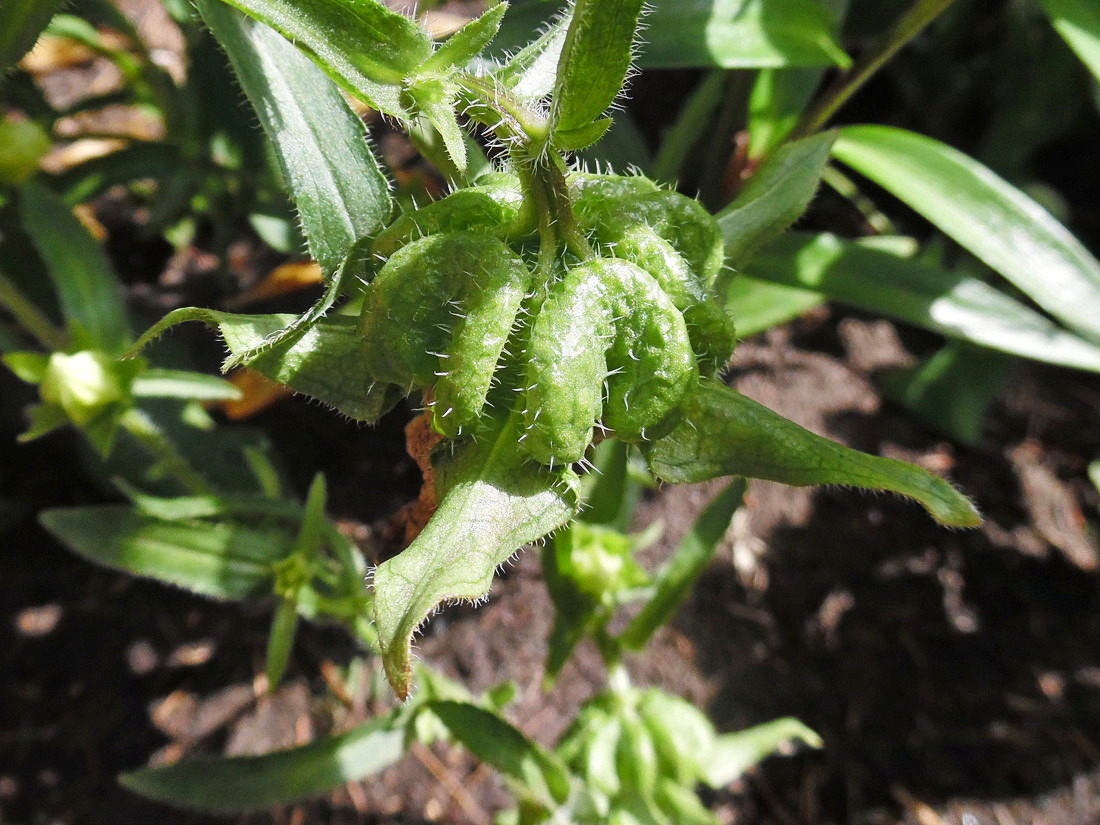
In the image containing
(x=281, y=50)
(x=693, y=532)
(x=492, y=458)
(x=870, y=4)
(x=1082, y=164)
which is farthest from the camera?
(x=1082, y=164)

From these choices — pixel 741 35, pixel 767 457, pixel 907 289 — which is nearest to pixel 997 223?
pixel 907 289

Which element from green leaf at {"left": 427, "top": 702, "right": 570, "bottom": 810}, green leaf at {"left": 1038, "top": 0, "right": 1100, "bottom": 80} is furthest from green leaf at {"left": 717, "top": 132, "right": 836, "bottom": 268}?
green leaf at {"left": 427, "top": 702, "right": 570, "bottom": 810}

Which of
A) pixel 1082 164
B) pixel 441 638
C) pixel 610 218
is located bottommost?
pixel 441 638

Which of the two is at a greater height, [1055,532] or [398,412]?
[398,412]

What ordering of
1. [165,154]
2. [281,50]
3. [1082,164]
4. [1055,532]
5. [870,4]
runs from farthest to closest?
[1082,164]
[1055,532]
[870,4]
[165,154]
[281,50]

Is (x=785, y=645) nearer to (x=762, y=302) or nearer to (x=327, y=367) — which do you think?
(x=762, y=302)

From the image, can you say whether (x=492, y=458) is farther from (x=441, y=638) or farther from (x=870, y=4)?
(x=870, y=4)

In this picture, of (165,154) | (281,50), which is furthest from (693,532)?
(165,154)
